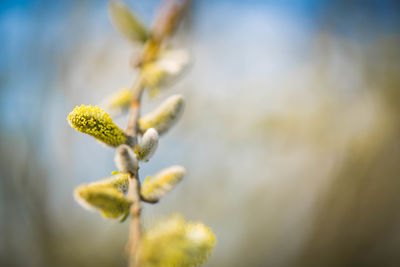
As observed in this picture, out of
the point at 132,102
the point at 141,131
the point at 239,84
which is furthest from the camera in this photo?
the point at 239,84

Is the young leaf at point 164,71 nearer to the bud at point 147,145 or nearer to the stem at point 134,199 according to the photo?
the stem at point 134,199

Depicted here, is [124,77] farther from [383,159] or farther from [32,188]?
[383,159]

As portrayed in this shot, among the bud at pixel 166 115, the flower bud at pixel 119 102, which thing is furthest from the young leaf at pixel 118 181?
the flower bud at pixel 119 102

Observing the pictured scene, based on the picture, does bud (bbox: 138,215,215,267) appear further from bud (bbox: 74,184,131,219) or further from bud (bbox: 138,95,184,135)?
bud (bbox: 138,95,184,135)

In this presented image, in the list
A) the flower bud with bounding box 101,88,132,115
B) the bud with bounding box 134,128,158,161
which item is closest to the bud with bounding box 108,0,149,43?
the flower bud with bounding box 101,88,132,115

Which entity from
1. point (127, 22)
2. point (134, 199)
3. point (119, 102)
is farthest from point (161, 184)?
point (127, 22)

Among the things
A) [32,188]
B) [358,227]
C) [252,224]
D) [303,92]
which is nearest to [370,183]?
[358,227]

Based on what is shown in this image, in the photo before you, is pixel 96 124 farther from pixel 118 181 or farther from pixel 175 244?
pixel 175 244
